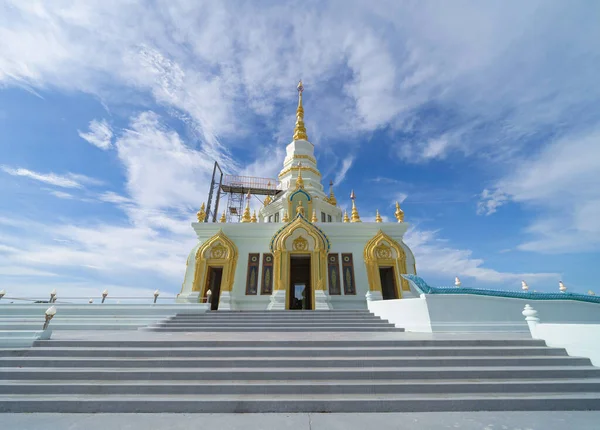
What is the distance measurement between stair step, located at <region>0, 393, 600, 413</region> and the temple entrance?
10.6 meters

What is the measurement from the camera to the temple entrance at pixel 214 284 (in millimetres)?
14523

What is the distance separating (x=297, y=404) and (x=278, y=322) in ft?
20.1

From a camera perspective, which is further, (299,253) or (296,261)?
(296,261)

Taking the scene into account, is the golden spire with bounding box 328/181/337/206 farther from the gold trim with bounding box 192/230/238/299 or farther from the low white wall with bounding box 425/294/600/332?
the low white wall with bounding box 425/294/600/332

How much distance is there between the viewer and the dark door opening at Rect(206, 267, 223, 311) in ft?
48.0

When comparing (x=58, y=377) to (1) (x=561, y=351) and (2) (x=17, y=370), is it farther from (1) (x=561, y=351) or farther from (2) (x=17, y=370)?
(1) (x=561, y=351)

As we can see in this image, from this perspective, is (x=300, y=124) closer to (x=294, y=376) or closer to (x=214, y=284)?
(x=214, y=284)

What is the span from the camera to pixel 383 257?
14289 mm

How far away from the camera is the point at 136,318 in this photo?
1027cm

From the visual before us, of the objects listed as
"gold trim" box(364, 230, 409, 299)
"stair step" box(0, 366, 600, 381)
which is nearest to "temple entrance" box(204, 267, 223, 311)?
"gold trim" box(364, 230, 409, 299)

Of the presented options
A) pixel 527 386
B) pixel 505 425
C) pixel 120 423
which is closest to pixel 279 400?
pixel 120 423

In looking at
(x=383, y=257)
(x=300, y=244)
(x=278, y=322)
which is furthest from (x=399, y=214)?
(x=278, y=322)

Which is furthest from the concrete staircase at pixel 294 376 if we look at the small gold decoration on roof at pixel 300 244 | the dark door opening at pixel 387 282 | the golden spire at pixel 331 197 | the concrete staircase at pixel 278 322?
the golden spire at pixel 331 197

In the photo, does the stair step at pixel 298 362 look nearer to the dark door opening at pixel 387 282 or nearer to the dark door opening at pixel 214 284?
the dark door opening at pixel 214 284
